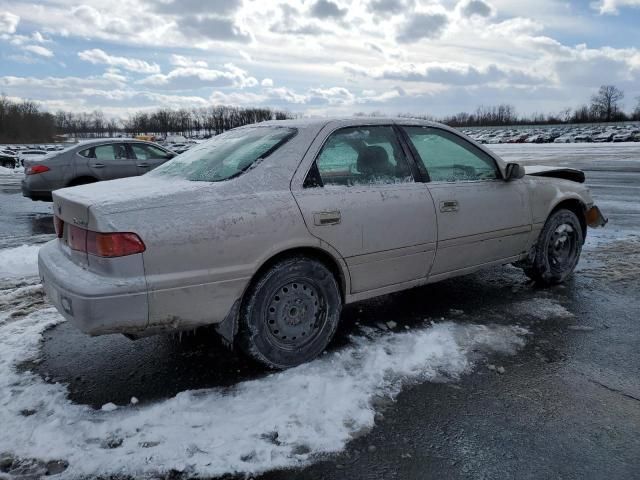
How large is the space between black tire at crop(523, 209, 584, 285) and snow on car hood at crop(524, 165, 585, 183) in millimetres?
399

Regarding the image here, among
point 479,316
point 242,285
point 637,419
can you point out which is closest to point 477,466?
point 637,419

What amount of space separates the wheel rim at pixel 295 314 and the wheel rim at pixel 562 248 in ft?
8.96

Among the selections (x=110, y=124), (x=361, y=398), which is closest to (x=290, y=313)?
(x=361, y=398)

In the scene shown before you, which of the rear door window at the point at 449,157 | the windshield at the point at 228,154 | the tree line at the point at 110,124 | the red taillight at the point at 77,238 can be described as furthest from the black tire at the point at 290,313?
the tree line at the point at 110,124

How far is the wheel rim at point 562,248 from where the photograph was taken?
16.4ft

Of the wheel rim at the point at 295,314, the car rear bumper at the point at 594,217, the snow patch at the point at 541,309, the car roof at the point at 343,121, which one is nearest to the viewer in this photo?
the wheel rim at the point at 295,314

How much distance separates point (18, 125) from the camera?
96.4 metres

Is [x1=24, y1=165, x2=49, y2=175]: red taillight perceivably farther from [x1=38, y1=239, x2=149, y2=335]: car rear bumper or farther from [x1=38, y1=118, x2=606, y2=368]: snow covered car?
[x1=38, y1=239, x2=149, y2=335]: car rear bumper

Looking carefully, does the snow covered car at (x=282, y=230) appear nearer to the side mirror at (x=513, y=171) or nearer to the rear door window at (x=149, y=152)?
the side mirror at (x=513, y=171)

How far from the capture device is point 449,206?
400 centimetres

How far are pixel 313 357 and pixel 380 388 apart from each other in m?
0.57

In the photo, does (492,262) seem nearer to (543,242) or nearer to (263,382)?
(543,242)

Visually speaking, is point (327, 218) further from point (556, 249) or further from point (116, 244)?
point (556, 249)

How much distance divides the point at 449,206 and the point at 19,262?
506cm
